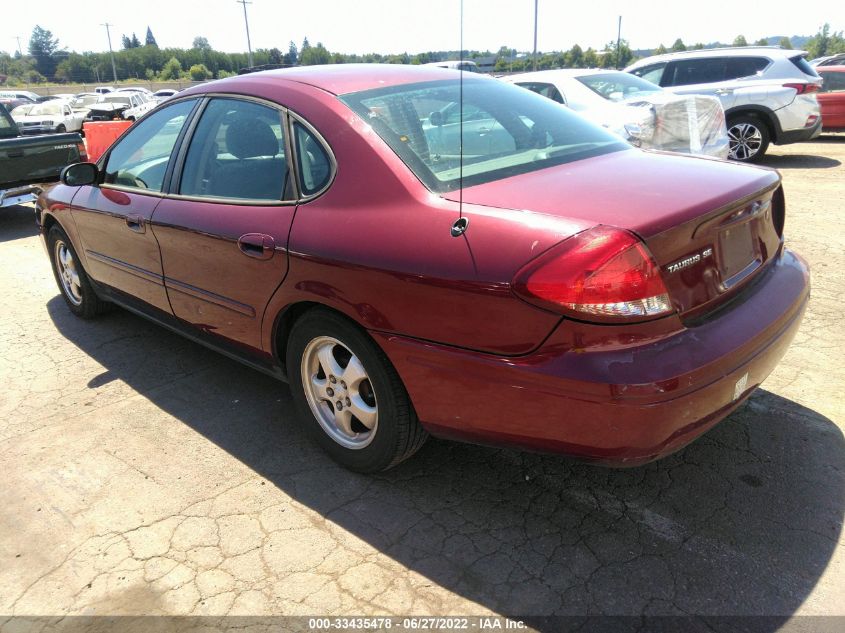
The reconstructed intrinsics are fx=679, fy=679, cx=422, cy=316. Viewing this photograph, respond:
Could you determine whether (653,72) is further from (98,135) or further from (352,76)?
(352,76)

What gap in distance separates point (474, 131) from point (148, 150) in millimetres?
2150

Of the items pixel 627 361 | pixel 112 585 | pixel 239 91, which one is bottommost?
pixel 112 585

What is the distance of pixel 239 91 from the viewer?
336cm

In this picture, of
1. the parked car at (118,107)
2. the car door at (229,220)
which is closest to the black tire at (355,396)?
the car door at (229,220)

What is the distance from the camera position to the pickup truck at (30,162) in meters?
8.43

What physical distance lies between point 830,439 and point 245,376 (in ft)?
10.1

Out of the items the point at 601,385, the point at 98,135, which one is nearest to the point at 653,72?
the point at 98,135

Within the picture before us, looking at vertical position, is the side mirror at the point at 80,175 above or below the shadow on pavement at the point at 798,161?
above

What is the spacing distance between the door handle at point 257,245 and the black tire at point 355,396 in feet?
1.06

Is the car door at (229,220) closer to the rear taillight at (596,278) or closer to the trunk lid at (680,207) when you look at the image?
the trunk lid at (680,207)

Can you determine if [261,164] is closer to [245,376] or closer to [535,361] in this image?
[245,376]

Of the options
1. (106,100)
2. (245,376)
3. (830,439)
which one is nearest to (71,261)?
(245,376)

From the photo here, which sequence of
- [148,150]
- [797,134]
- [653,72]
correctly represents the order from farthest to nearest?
1. [653,72]
2. [797,134]
3. [148,150]

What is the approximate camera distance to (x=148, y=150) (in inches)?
161
